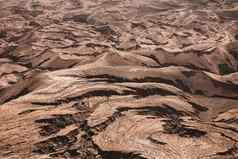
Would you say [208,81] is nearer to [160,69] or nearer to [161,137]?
[160,69]

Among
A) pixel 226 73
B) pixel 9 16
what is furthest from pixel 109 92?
pixel 9 16

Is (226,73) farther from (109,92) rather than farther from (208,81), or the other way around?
(109,92)

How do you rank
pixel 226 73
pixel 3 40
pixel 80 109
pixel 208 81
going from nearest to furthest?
pixel 80 109 → pixel 208 81 → pixel 226 73 → pixel 3 40

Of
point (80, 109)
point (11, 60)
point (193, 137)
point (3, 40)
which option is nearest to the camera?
point (193, 137)

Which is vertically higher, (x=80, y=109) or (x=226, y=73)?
(x=80, y=109)

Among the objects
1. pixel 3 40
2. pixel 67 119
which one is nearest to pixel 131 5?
pixel 3 40

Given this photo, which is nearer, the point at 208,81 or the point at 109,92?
the point at 109,92
